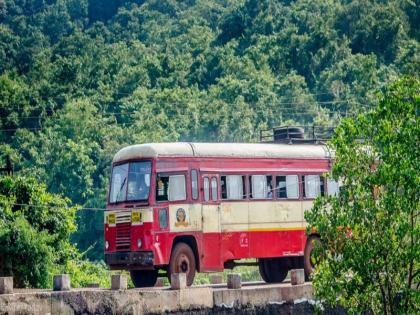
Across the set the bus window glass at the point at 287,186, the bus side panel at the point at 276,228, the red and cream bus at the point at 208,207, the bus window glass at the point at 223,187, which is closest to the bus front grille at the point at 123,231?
the red and cream bus at the point at 208,207

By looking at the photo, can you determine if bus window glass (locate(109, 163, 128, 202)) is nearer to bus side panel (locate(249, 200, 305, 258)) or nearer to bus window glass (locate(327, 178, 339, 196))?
bus side panel (locate(249, 200, 305, 258))

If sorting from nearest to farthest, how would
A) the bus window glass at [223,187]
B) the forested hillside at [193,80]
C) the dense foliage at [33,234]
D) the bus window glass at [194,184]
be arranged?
the bus window glass at [194,184] < the bus window glass at [223,187] < the dense foliage at [33,234] < the forested hillside at [193,80]

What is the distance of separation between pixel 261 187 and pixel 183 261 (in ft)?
10.8

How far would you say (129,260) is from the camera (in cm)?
2823

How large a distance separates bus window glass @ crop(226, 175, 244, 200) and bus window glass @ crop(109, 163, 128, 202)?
8.33 ft

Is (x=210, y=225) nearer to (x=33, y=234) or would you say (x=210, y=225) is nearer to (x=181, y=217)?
(x=181, y=217)

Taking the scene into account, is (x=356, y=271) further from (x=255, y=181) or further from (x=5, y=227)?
(x=5, y=227)

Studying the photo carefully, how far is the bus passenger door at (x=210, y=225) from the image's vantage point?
29188mm

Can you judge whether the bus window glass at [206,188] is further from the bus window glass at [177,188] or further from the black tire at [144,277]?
the black tire at [144,277]

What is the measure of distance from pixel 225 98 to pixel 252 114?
17.5 feet

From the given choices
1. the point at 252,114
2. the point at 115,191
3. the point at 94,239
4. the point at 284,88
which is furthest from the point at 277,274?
the point at 284,88

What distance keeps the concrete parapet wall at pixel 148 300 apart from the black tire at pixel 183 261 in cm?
176

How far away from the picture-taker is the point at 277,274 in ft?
106

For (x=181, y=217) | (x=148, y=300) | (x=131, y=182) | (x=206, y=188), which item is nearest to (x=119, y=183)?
(x=131, y=182)
